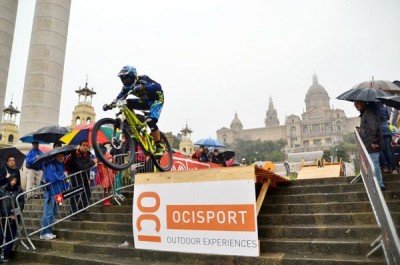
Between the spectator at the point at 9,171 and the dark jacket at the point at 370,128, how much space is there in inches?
280

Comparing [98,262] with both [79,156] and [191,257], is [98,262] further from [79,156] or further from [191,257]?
[79,156]

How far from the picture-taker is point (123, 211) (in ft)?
22.2

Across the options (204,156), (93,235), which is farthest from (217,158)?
(93,235)

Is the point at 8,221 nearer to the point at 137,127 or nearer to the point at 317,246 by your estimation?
the point at 137,127

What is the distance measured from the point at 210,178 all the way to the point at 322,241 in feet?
6.03

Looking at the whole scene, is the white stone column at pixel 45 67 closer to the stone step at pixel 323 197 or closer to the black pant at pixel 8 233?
the black pant at pixel 8 233

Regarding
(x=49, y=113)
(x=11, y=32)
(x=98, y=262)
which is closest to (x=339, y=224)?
(x=98, y=262)

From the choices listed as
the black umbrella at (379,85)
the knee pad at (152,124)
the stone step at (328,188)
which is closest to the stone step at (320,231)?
the stone step at (328,188)

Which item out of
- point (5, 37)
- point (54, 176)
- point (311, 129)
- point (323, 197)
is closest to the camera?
point (323, 197)

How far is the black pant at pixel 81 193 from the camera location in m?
7.06

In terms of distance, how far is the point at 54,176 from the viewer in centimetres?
663

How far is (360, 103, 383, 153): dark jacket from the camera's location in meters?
5.84

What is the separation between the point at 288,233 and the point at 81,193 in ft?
15.8

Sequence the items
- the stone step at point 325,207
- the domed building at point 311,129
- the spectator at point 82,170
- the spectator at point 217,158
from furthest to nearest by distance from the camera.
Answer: the domed building at point 311,129 → the spectator at point 217,158 → the spectator at point 82,170 → the stone step at point 325,207
